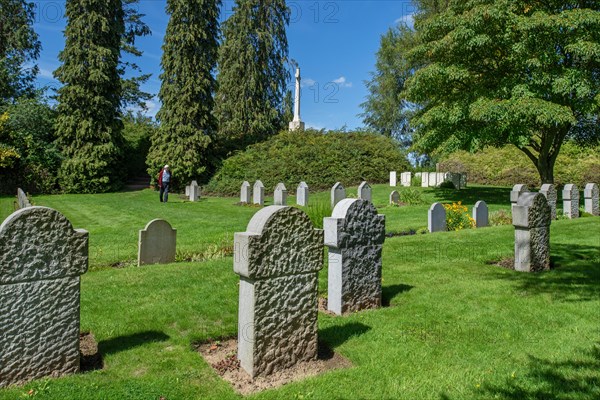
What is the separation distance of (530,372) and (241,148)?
2928cm

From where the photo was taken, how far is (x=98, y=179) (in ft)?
87.0

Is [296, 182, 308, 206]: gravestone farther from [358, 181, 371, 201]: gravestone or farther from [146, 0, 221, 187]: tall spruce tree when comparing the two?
[146, 0, 221, 187]: tall spruce tree

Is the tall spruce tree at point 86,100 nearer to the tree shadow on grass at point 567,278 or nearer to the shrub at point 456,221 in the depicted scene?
the shrub at point 456,221

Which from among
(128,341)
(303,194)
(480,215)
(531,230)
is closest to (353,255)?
(128,341)

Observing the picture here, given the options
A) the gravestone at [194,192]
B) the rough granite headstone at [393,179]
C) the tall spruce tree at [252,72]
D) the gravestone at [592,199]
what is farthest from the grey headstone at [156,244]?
the tall spruce tree at [252,72]

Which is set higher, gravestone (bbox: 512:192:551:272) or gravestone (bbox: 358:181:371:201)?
gravestone (bbox: 358:181:371:201)

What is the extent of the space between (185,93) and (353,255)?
25.1m

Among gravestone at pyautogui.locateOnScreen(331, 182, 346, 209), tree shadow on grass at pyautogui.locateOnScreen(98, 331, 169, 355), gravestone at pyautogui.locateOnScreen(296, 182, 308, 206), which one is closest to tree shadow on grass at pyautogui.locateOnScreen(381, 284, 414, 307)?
tree shadow on grass at pyautogui.locateOnScreen(98, 331, 169, 355)

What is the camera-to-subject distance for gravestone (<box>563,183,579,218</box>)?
15391 mm

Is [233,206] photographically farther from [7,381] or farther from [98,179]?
[7,381]

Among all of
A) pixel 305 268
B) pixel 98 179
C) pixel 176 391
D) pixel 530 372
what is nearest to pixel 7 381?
pixel 176 391

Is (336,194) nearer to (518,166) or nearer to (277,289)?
(277,289)

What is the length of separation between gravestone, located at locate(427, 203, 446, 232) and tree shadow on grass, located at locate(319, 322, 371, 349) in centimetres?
770

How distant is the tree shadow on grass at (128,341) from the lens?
4266 mm
